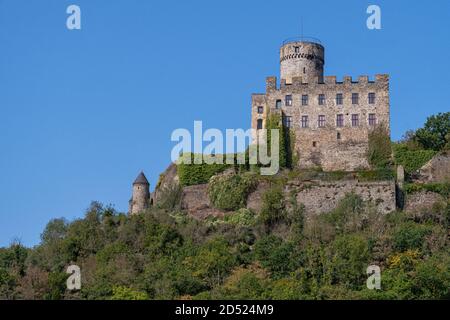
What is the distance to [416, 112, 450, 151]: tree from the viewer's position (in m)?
67.3

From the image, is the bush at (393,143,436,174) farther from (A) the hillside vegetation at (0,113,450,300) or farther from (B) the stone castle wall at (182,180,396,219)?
(B) the stone castle wall at (182,180,396,219)

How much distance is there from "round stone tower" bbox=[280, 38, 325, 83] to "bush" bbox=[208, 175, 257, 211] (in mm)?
8956

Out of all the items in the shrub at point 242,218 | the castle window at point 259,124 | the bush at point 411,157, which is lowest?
the shrub at point 242,218

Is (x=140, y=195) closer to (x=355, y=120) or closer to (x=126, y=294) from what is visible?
(x=355, y=120)

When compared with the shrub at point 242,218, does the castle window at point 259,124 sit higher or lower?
higher

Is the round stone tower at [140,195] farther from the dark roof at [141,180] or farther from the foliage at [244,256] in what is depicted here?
the foliage at [244,256]

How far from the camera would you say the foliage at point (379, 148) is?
64.8 metres

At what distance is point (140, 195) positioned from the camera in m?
64.4

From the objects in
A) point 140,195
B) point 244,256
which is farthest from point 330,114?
point 244,256

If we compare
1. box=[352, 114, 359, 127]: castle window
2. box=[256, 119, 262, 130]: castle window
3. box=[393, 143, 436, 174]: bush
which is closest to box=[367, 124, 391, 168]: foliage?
box=[393, 143, 436, 174]: bush

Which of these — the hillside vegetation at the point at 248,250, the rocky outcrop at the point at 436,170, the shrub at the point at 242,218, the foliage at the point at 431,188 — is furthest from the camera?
the rocky outcrop at the point at 436,170

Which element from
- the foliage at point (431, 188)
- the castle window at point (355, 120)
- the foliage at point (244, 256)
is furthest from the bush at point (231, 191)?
the foliage at point (431, 188)

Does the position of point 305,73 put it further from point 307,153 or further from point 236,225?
point 236,225

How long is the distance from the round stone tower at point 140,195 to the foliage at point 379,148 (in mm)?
12278
